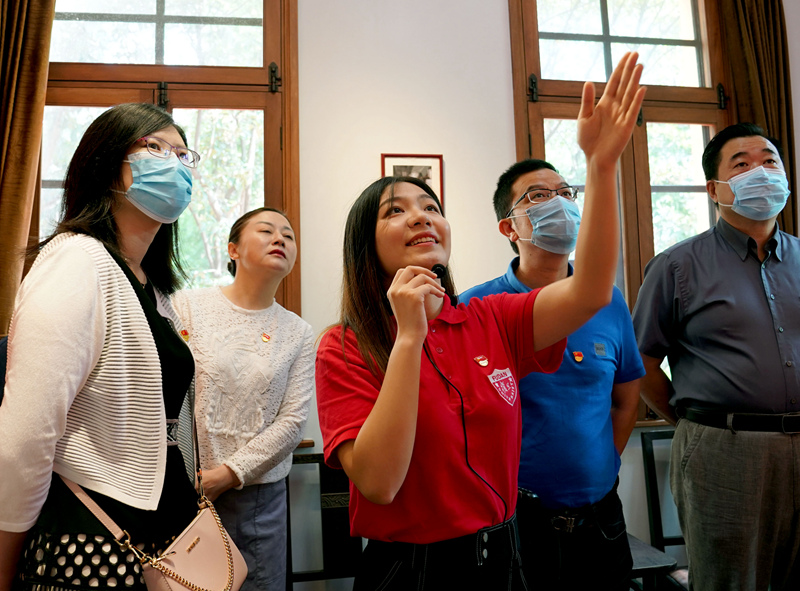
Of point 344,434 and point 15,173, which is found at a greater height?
point 15,173

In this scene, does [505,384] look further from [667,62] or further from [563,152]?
[667,62]

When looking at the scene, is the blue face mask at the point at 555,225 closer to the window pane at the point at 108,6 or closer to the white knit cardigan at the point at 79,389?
the white knit cardigan at the point at 79,389

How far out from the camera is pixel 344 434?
108cm

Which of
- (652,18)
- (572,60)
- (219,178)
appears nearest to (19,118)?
(219,178)

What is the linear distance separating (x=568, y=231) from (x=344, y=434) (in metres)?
1.09

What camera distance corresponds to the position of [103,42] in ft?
9.72

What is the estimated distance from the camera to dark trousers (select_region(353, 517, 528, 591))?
1.04 meters

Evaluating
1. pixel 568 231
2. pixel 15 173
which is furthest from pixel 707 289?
pixel 15 173

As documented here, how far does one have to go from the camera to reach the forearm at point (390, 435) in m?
1.00

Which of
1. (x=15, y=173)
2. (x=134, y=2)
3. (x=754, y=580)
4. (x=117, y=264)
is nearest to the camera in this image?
(x=117, y=264)

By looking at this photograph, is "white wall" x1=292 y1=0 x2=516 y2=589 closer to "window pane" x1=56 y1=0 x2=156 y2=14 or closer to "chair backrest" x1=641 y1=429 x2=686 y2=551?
"window pane" x1=56 y1=0 x2=156 y2=14

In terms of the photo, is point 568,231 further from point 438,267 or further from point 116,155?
point 116,155

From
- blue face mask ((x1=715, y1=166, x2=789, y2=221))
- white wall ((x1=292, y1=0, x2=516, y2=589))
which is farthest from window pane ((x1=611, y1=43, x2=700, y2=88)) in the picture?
blue face mask ((x1=715, y1=166, x2=789, y2=221))

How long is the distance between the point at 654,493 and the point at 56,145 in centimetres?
348
